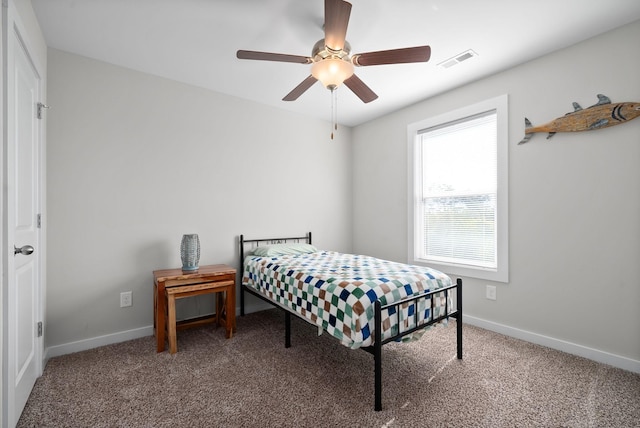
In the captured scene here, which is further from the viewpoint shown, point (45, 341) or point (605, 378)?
point (45, 341)

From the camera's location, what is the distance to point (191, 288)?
2584 mm

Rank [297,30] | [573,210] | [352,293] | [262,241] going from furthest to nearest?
[262,241] < [573,210] < [297,30] < [352,293]

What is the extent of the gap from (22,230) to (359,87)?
7.94ft

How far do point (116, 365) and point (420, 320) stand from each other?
2304 millimetres

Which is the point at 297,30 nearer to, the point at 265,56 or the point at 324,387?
the point at 265,56

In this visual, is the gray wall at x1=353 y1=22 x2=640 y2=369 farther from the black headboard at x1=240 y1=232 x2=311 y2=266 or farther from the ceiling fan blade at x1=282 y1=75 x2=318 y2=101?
the black headboard at x1=240 y1=232 x2=311 y2=266

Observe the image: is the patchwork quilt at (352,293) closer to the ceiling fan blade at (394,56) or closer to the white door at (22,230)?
the ceiling fan blade at (394,56)

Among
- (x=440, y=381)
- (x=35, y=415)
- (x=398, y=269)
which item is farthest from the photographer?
(x=398, y=269)

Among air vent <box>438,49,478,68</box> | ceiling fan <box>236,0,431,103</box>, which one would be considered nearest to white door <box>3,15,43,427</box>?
ceiling fan <box>236,0,431,103</box>

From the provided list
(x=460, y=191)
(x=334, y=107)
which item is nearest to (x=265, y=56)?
(x=334, y=107)

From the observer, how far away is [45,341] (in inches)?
93.4

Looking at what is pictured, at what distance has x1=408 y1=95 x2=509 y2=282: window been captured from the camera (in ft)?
9.56

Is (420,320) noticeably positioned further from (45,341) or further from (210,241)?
(45,341)

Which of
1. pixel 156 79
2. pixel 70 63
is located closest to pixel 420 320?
pixel 156 79
